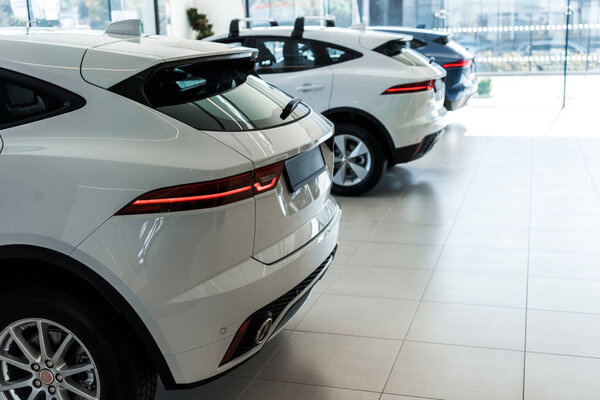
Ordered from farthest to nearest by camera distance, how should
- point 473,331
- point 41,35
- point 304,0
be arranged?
point 304,0 < point 473,331 < point 41,35

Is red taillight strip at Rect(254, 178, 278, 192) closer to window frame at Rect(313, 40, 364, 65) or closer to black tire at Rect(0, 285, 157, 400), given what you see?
black tire at Rect(0, 285, 157, 400)

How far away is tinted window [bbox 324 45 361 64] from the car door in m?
0.09

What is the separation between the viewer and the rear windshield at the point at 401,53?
6684mm

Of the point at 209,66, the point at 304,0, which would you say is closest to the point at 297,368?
the point at 209,66

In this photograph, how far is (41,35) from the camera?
2820 millimetres

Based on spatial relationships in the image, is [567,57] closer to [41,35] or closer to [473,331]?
[473,331]

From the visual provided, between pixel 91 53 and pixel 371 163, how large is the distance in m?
4.22

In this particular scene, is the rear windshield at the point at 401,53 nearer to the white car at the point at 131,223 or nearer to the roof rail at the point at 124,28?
the roof rail at the point at 124,28

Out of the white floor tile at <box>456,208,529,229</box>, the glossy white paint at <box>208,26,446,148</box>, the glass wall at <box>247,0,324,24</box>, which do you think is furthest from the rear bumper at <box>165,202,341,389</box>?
the glass wall at <box>247,0,324,24</box>

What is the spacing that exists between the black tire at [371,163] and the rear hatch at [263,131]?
337 cm

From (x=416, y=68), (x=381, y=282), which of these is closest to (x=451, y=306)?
(x=381, y=282)

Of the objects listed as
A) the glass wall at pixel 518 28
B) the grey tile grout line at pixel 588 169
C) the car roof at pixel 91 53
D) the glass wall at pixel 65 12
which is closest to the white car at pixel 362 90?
the grey tile grout line at pixel 588 169

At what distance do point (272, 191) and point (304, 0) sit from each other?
1373 centimetres

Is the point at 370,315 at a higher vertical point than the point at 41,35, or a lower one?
lower
